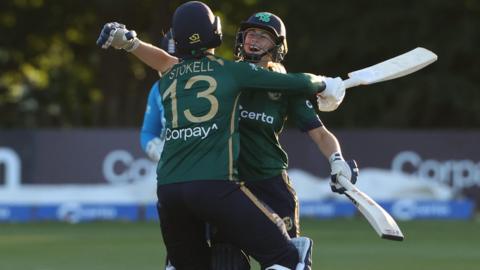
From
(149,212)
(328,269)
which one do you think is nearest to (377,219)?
(328,269)

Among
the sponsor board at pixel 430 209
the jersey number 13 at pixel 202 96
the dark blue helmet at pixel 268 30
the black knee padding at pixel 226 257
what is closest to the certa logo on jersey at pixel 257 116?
the dark blue helmet at pixel 268 30

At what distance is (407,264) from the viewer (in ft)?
36.9

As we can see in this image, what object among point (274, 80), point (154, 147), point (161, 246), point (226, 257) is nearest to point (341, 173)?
point (274, 80)

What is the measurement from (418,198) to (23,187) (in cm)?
591

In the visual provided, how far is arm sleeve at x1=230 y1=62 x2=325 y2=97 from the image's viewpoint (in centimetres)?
622

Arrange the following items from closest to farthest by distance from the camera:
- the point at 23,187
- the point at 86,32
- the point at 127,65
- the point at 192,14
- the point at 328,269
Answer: the point at 192,14, the point at 328,269, the point at 23,187, the point at 127,65, the point at 86,32

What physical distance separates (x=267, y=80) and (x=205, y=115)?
0.37 meters

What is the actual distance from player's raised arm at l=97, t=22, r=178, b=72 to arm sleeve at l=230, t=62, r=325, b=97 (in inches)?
30.8

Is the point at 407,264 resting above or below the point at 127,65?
below

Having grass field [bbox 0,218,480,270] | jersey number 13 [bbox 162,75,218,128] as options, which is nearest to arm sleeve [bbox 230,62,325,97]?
jersey number 13 [bbox 162,75,218,128]

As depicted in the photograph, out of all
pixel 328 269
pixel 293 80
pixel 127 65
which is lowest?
pixel 328 269

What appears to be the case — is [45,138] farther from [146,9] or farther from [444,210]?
[146,9]

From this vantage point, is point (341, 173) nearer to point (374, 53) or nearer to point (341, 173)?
point (341, 173)

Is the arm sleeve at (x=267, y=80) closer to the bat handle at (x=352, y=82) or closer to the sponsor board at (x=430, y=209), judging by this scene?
the bat handle at (x=352, y=82)
